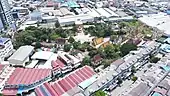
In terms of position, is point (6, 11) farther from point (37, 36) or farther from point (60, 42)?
point (60, 42)

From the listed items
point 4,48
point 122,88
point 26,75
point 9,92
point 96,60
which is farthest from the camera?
point 4,48

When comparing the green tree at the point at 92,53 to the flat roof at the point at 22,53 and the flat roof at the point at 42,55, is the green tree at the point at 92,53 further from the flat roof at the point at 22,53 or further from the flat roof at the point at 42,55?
the flat roof at the point at 22,53

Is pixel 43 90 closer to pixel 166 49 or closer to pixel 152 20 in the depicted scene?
pixel 166 49

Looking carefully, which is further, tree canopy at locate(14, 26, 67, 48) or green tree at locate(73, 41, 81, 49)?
tree canopy at locate(14, 26, 67, 48)

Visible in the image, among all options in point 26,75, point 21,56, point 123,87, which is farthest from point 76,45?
point 123,87

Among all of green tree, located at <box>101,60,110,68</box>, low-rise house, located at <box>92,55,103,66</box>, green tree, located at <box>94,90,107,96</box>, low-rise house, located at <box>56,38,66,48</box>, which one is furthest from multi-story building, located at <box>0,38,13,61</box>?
green tree, located at <box>94,90,107,96</box>

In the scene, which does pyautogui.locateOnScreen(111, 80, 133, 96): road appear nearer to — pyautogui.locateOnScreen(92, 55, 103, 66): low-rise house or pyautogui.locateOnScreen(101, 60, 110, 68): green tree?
pyautogui.locateOnScreen(101, 60, 110, 68): green tree

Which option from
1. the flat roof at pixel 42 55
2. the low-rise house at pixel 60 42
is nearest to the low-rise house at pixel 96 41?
the low-rise house at pixel 60 42
